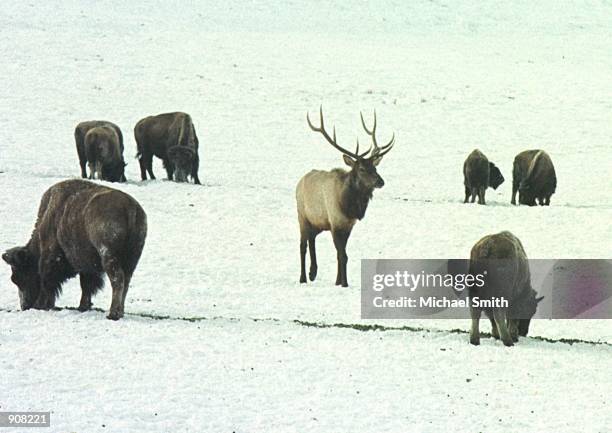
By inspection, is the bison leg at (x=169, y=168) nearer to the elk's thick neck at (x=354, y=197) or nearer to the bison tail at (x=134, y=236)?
the elk's thick neck at (x=354, y=197)

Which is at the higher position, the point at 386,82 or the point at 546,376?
the point at 386,82

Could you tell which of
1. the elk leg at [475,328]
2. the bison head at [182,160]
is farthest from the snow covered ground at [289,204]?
the bison head at [182,160]

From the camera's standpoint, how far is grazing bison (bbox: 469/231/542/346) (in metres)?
11.2

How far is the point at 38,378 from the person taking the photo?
367 inches

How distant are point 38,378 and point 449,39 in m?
47.4

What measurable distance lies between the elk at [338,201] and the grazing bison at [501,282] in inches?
186

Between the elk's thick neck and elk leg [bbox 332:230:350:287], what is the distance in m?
0.31

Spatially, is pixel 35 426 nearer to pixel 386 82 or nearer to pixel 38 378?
pixel 38 378

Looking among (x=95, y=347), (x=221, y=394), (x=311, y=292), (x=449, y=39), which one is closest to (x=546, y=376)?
(x=221, y=394)

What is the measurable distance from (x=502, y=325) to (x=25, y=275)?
5143 millimetres

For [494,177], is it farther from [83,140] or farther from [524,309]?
[524,309]

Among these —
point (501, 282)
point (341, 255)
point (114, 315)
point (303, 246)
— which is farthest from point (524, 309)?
point (303, 246)

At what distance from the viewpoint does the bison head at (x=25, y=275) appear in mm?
12469

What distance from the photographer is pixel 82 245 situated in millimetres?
11883
